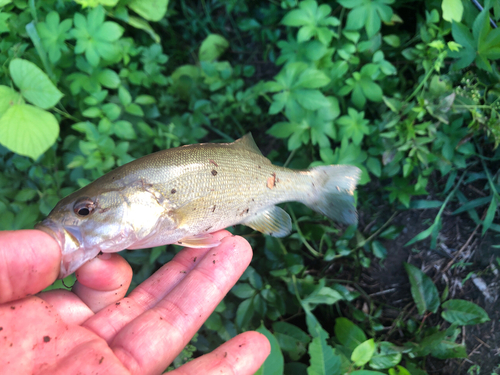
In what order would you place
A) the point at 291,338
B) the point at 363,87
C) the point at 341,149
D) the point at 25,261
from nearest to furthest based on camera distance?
the point at 25,261 → the point at 291,338 → the point at 341,149 → the point at 363,87

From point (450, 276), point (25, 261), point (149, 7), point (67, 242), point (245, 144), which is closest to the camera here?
point (25, 261)

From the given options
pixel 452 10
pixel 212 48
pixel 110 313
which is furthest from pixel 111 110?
pixel 452 10

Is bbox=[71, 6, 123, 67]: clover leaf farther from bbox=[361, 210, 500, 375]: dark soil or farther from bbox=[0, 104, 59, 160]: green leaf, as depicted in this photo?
bbox=[361, 210, 500, 375]: dark soil

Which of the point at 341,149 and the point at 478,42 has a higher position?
the point at 478,42

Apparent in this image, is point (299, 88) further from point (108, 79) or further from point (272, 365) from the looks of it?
point (272, 365)

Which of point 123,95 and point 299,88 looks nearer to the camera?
point 299,88

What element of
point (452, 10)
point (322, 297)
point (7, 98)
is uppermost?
point (452, 10)

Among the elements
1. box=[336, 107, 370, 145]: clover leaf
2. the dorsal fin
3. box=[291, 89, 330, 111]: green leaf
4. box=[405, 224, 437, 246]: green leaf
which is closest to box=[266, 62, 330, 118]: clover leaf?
box=[291, 89, 330, 111]: green leaf
